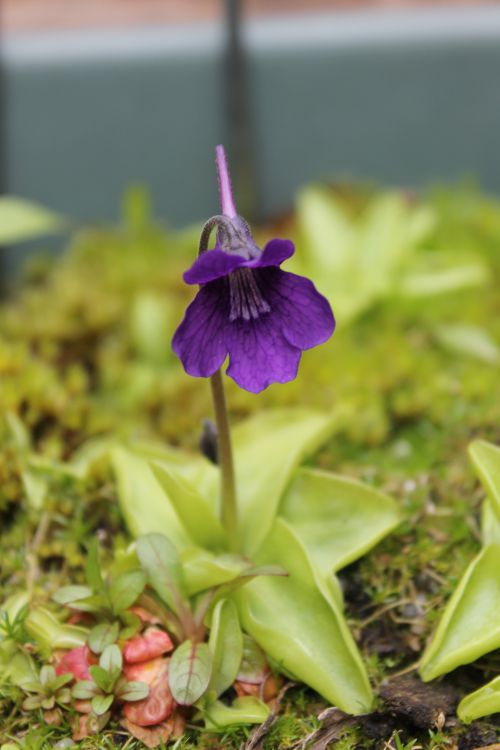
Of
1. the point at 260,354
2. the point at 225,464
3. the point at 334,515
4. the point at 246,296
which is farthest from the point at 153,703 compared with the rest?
the point at 246,296

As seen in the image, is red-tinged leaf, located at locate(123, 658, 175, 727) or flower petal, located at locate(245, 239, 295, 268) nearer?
flower petal, located at locate(245, 239, 295, 268)

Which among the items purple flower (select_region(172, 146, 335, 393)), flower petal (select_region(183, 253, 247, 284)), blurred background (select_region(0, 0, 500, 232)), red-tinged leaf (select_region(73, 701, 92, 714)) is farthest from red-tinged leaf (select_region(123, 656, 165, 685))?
blurred background (select_region(0, 0, 500, 232))

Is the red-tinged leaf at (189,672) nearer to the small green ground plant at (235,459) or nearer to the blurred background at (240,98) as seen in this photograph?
the small green ground plant at (235,459)

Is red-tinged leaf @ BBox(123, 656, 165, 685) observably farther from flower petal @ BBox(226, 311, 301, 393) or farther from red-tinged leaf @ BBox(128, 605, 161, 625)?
flower petal @ BBox(226, 311, 301, 393)

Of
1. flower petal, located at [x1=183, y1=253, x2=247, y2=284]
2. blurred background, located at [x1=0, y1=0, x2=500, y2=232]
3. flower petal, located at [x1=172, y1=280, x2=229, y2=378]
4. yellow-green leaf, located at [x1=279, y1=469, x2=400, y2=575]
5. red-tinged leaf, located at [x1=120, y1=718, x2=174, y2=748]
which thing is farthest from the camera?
blurred background, located at [x1=0, y1=0, x2=500, y2=232]

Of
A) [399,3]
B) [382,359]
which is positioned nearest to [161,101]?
[399,3]

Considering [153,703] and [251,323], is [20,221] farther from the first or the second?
[153,703]
